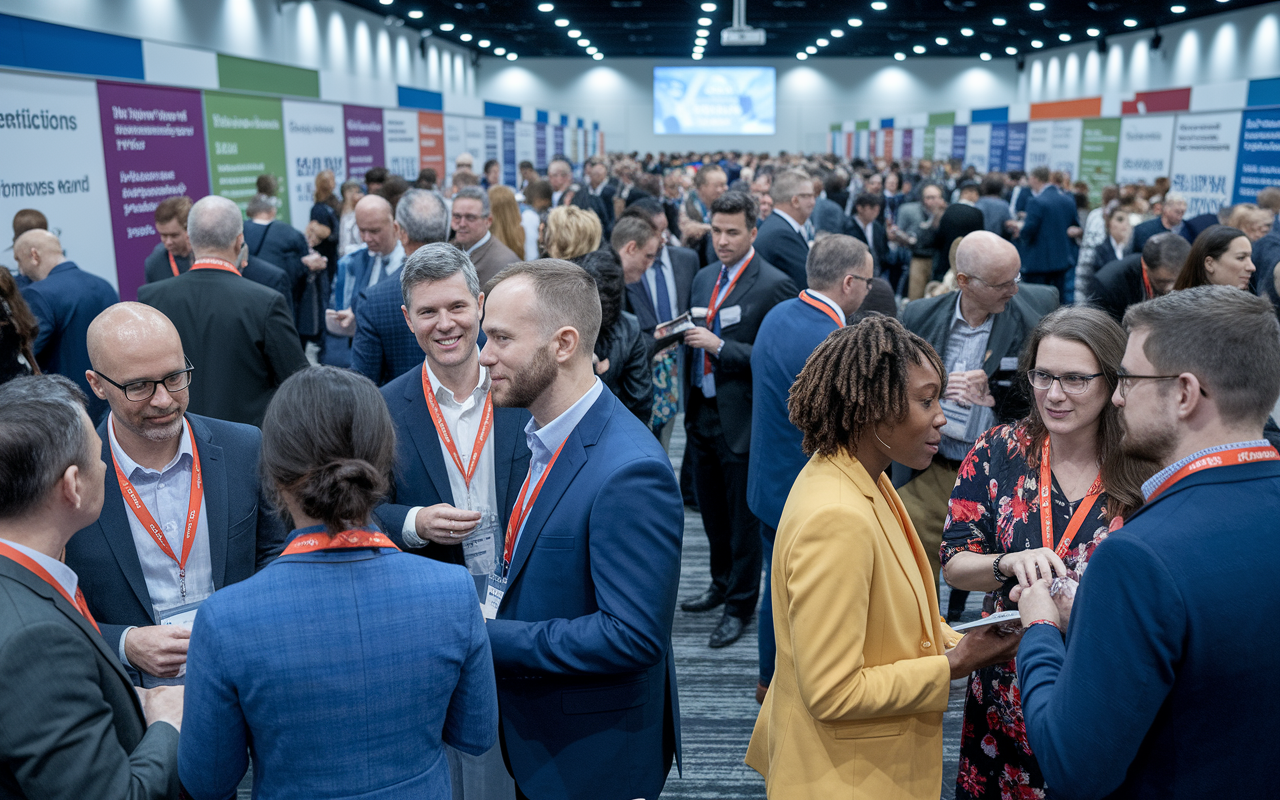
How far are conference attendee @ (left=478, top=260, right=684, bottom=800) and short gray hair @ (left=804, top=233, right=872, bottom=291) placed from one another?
1.54 m

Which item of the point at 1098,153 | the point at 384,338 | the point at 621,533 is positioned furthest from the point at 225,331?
the point at 1098,153

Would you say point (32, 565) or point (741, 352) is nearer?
point (32, 565)

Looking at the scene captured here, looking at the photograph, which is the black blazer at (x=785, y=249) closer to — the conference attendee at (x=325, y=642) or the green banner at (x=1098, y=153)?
the conference attendee at (x=325, y=642)

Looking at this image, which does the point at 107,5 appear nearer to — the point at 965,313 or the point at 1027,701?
the point at 965,313

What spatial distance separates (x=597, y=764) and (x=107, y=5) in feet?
35.8

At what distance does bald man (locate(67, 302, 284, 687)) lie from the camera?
177 cm

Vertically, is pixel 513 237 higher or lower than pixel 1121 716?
higher

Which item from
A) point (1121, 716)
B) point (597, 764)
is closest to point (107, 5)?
point (597, 764)

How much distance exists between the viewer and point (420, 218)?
151 inches

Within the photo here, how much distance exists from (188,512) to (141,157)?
4.81 metres

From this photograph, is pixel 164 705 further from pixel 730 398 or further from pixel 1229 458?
pixel 730 398

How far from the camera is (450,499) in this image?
84.0 inches

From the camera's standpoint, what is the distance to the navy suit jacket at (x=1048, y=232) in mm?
8656

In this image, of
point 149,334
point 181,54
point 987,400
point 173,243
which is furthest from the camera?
point 181,54
